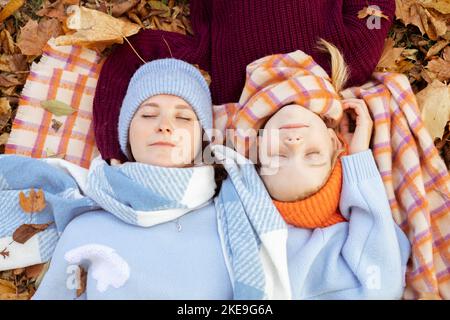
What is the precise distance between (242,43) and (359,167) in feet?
3.07

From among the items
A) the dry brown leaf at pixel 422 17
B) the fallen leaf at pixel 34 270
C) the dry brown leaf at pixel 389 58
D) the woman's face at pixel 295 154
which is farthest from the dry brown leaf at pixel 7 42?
the dry brown leaf at pixel 422 17

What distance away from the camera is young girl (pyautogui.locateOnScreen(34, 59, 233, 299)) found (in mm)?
2150

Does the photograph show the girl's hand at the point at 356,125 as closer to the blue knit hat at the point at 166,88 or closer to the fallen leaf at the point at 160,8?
the blue knit hat at the point at 166,88

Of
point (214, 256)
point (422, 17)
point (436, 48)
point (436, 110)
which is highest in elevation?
point (422, 17)

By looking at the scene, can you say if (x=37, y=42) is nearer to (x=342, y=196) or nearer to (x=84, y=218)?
(x=84, y=218)

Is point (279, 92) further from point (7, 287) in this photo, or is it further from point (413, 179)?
point (7, 287)

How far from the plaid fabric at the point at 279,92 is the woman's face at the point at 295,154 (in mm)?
69

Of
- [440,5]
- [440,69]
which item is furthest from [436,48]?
[440,5]

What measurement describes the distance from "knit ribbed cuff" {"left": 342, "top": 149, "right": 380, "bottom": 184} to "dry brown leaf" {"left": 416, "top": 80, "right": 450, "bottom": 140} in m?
0.44

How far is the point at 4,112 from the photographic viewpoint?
2754 mm

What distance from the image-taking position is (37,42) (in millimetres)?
2787

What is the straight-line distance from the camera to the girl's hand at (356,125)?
2430 mm
